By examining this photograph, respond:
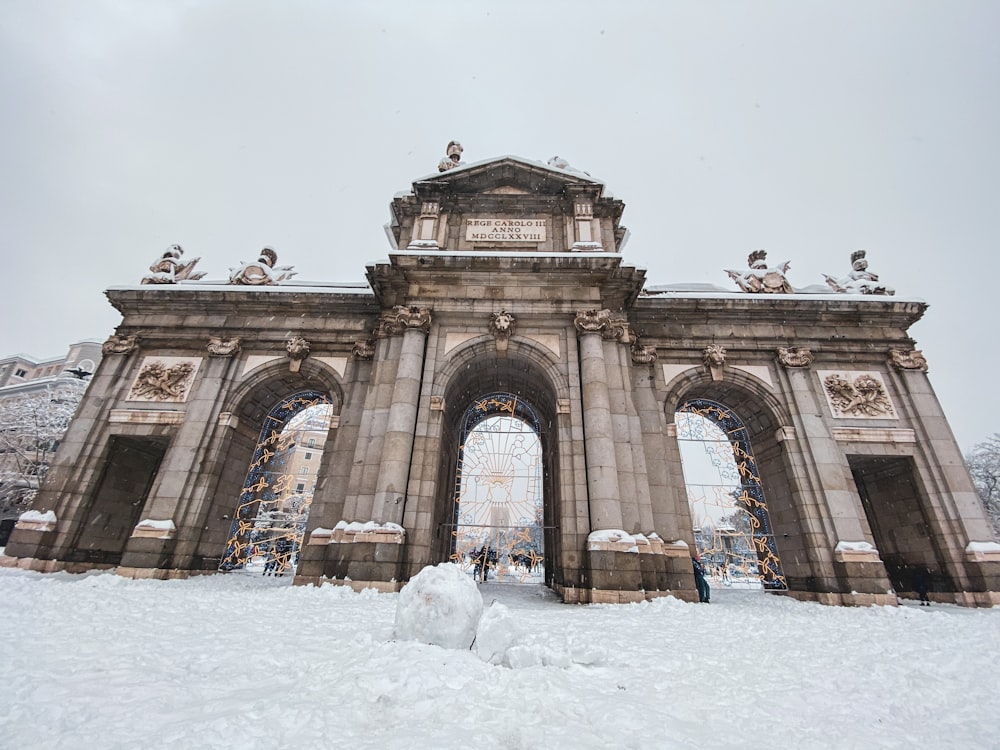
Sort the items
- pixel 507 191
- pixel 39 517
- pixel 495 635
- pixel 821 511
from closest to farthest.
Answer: pixel 495 635 < pixel 821 511 < pixel 39 517 < pixel 507 191

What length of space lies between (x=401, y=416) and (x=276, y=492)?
7.39 metres

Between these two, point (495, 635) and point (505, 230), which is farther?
point (505, 230)

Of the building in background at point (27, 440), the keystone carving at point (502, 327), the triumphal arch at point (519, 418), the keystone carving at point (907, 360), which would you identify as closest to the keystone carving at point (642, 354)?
the triumphal arch at point (519, 418)

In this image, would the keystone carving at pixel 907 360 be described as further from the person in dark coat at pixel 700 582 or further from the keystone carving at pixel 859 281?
the person in dark coat at pixel 700 582

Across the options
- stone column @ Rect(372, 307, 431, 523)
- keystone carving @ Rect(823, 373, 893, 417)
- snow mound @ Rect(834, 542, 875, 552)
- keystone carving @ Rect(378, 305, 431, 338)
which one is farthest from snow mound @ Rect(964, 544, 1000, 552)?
keystone carving @ Rect(378, 305, 431, 338)

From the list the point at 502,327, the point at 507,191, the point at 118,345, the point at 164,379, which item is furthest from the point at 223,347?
the point at 507,191

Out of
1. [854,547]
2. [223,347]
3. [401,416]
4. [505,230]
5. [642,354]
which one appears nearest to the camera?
[401,416]

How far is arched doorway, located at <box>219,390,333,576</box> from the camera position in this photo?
14773mm

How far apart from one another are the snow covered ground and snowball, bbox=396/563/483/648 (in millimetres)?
283

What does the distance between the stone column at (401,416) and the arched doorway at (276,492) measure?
4.02m

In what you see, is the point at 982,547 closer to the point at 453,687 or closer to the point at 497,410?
the point at 497,410

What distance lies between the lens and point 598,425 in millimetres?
12023

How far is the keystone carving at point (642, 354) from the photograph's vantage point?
49.6ft

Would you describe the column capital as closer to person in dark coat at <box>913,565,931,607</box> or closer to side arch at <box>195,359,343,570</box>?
side arch at <box>195,359,343,570</box>
